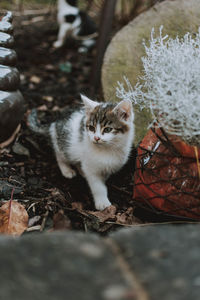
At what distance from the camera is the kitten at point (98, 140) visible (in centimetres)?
202

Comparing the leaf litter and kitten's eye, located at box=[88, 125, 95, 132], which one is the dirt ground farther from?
kitten's eye, located at box=[88, 125, 95, 132]

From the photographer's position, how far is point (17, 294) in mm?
680

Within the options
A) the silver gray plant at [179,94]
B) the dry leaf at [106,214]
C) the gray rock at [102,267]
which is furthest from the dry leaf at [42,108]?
the gray rock at [102,267]

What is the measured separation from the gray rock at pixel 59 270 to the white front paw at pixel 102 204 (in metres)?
1.20

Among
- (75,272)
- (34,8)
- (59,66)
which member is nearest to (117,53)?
(59,66)

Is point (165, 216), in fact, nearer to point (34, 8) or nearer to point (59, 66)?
point (59, 66)

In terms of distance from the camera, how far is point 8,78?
7.11ft

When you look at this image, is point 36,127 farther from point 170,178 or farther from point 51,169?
point 170,178

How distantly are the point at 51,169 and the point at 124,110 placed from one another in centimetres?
80

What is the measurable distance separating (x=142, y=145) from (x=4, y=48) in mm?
1087

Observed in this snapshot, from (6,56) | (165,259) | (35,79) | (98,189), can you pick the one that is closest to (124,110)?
(98,189)

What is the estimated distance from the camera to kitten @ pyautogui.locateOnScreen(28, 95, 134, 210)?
2.02 metres

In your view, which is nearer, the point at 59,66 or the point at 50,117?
the point at 50,117

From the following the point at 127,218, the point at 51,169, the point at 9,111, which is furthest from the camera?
the point at 51,169
